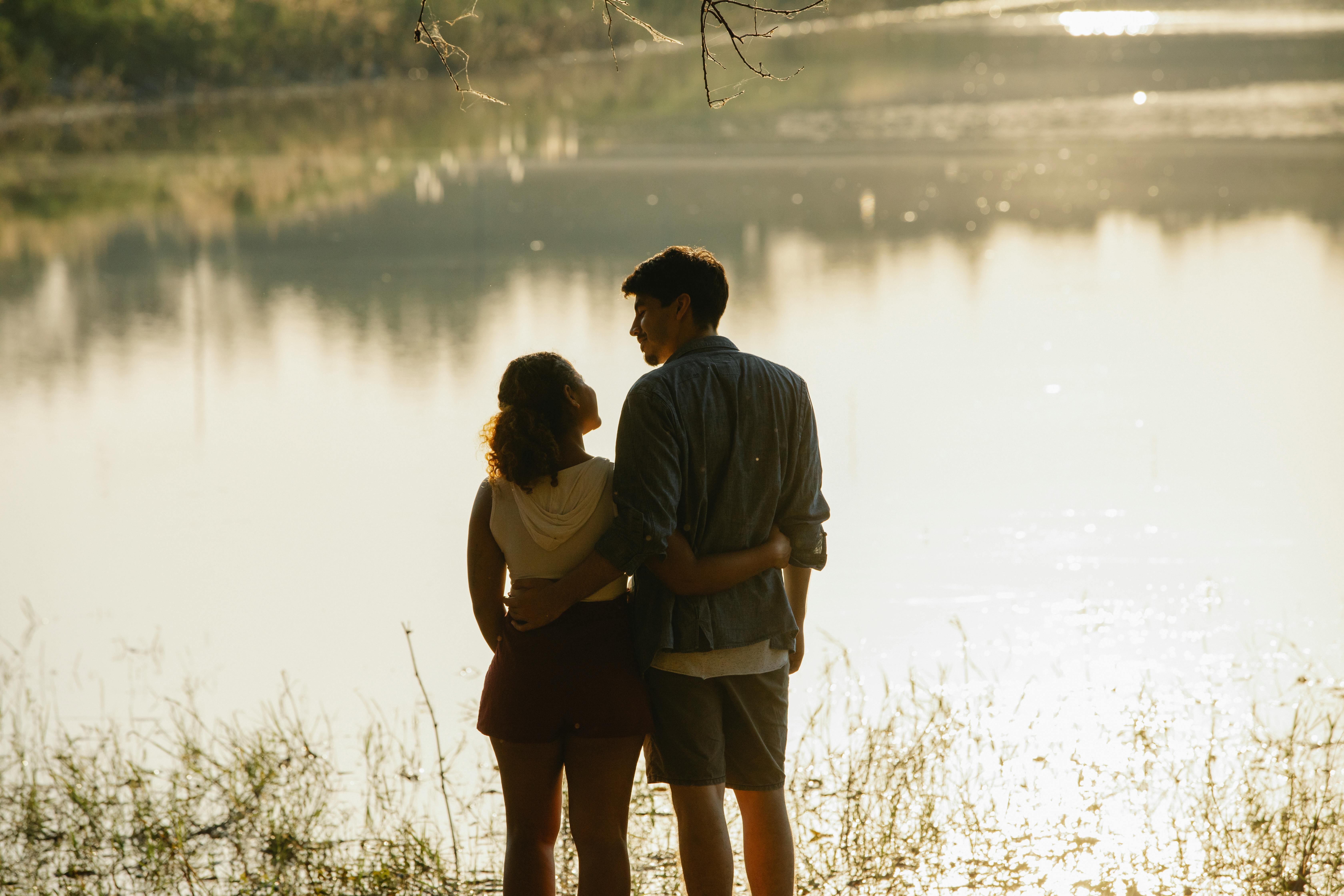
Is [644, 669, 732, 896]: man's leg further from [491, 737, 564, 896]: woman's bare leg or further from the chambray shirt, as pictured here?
[491, 737, 564, 896]: woman's bare leg

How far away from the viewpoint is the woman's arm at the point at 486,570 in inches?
95.0

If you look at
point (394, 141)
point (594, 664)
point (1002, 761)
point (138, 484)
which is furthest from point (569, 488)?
point (394, 141)

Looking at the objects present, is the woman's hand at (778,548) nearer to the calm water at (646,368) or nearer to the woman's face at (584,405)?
the woman's face at (584,405)

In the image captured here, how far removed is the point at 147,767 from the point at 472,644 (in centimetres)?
113

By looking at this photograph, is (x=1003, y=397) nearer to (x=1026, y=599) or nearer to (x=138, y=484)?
(x=1026, y=599)

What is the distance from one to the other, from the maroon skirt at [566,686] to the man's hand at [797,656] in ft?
1.08

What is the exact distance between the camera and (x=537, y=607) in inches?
92.8

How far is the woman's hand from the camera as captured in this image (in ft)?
8.13

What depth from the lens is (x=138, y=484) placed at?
6.69 metres

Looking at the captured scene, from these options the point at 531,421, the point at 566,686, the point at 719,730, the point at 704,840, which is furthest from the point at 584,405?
the point at 704,840

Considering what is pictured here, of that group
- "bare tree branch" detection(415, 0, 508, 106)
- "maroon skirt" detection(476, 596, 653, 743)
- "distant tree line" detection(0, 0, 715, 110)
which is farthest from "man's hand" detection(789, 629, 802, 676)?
"distant tree line" detection(0, 0, 715, 110)

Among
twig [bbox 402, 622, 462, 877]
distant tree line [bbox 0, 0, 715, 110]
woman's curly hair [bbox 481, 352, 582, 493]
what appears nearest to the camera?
woman's curly hair [bbox 481, 352, 582, 493]

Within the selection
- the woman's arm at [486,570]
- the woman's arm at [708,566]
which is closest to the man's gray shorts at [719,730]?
the woman's arm at [708,566]

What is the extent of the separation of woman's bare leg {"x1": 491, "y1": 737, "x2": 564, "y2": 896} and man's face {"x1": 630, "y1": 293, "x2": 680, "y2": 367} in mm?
625
